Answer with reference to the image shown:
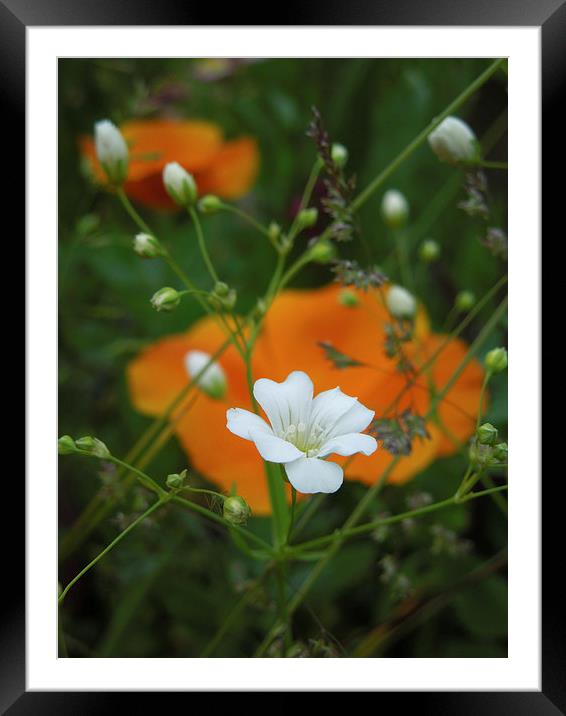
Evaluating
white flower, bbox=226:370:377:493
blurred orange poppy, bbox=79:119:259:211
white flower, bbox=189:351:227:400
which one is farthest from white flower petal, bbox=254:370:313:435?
blurred orange poppy, bbox=79:119:259:211

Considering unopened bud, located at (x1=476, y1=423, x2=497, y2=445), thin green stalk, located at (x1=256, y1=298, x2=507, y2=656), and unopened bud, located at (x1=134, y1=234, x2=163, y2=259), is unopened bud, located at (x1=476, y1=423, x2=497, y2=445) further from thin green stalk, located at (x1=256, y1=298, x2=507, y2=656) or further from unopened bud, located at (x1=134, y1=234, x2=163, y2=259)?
unopened bud, located at (x1=134, y1=234, x2=163, y2=259)

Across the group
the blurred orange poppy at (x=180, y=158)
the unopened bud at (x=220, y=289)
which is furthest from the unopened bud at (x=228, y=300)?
the blurred orange poppy at (x=180, y=158)

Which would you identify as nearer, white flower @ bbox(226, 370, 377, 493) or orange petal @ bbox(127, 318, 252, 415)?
white flower @ bbox(226, 370, 377, 493)

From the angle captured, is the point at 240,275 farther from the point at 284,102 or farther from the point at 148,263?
the point at 284,102

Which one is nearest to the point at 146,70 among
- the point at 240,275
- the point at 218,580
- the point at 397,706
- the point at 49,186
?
the point at 240,275

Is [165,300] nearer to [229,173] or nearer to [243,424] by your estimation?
[243,424]

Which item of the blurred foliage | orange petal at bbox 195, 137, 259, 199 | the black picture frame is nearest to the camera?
the black picture frame

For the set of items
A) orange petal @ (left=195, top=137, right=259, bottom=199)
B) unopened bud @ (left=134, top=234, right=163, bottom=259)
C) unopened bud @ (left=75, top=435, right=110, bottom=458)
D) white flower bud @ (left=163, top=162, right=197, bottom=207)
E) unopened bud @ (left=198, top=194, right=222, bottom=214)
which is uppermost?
orange petal @ (left=195, top=137, right=259, bottom=199)
